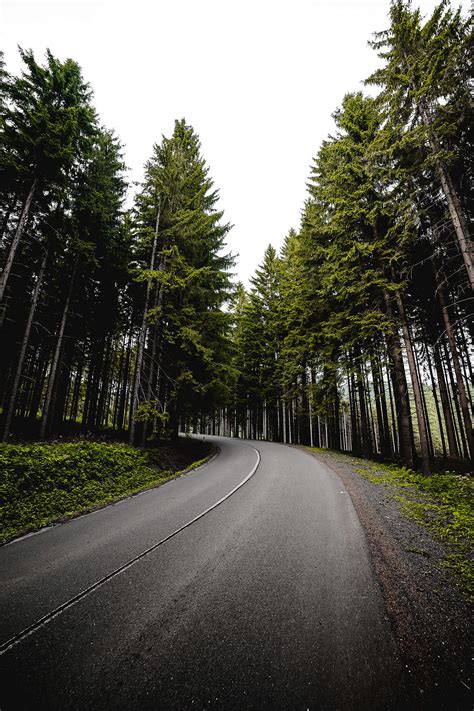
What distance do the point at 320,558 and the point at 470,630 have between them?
1662mm

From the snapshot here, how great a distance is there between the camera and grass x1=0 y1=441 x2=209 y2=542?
543 centimetres

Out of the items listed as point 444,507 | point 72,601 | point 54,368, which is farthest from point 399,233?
point 54,368

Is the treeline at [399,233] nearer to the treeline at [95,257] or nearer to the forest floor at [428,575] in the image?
the forest floor at [428,575]

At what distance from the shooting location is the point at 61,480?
6.74 m

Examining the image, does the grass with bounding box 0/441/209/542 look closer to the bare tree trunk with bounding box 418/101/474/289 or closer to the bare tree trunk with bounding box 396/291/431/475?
the bare tree trunk with bounding box 396/291/431/475

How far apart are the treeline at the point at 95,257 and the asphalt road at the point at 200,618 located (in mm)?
6867

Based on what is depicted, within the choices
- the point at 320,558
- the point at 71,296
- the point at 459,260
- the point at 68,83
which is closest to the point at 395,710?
the point at 320,558

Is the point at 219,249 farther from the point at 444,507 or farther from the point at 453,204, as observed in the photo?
the point at 444,507

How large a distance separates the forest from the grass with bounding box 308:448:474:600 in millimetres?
1461

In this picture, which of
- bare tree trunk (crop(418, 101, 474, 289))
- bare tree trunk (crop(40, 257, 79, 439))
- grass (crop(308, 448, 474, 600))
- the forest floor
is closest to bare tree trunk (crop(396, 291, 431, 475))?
grass (crop(308, 448, 474, 600))

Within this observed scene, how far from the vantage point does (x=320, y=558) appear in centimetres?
372

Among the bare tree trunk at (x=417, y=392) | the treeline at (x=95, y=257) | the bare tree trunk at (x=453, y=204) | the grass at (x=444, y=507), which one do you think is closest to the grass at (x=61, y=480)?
the treeline at (x=95, y=257)

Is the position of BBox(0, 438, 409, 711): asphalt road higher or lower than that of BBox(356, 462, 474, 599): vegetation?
lower

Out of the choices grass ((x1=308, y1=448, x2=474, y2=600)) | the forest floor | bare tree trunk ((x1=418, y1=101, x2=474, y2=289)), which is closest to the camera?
the forest floor
